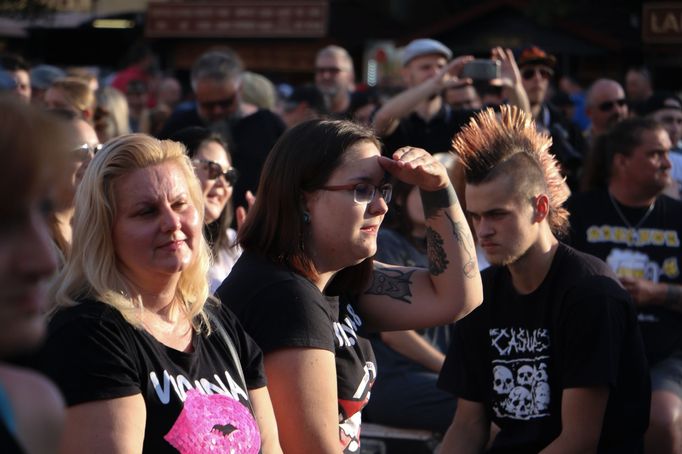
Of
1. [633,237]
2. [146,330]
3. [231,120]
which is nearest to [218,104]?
[231,120]

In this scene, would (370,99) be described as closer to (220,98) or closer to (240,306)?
(220,98)

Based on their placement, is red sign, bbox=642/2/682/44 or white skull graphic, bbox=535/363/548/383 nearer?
white skull graphic, bbox=535/363/548/383

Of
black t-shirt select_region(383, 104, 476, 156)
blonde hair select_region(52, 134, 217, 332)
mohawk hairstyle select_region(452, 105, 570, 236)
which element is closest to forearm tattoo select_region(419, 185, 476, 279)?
mohawk hairstyle select_region(452, 105, 570, 236)

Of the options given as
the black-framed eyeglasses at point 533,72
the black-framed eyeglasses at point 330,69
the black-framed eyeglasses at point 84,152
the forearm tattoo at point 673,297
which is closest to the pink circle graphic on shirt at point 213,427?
the black-framed eyeglasses at point 84,152

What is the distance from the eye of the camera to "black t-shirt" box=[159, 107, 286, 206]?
627 centimetres

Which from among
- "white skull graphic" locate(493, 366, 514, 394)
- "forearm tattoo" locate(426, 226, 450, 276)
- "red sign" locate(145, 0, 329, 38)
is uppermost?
"red sign" locate(145, 0, 329, 38)

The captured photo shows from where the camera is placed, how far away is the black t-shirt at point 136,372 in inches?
98.7

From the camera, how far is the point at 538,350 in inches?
147

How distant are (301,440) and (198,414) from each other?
463 millimetres

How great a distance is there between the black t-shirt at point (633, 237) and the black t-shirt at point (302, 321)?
2476 millimetres

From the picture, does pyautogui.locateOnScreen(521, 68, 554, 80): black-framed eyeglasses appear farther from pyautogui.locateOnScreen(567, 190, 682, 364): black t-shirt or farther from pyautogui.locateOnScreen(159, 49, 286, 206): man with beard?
pyautogui.locateOnScreen(159, 49, 286, 206): man with beard

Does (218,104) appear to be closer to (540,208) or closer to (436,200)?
(540,208)

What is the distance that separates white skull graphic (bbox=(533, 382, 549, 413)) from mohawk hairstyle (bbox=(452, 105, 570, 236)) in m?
0.62

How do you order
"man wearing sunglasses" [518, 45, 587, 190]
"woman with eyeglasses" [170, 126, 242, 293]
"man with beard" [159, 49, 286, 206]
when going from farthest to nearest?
"man wearing sunglasses" [518, 45, 587, 190] < "man with beard" [159, 49, 286, 206] < "woman with eyeglasses" [170, 126, 242, 293]
